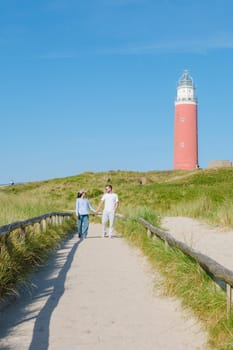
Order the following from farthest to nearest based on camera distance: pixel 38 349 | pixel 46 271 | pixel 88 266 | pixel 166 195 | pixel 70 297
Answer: pixel 166 195
pixel 88 266
pixel 46 271
pixel 70 297
pixel 38 349

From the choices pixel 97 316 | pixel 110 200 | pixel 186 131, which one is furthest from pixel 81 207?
pixel 186 131

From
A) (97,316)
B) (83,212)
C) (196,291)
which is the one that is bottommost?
(97,316)

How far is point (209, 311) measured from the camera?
6527 millimetres

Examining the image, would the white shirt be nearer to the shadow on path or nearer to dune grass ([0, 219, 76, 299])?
dune grass ([0, 219, 76, 299])

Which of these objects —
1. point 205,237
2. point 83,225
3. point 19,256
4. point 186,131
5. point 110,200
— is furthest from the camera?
point 186,131

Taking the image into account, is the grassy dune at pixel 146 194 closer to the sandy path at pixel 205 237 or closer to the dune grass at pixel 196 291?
the sandy path at pixel 205 237

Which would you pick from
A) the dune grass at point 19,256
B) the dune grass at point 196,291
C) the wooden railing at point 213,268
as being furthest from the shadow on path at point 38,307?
the wooden railing at point 213,268

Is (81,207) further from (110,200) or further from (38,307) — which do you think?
(38,307)

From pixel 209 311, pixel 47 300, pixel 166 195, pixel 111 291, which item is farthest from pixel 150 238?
pixel 166 195

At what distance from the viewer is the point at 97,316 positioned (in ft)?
24.0

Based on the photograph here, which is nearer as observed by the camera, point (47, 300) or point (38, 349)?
point (38, 349)

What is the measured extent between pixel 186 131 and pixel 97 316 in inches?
2977

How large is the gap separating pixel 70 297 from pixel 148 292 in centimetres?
130

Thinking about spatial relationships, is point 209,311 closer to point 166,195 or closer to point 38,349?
point 38,349
